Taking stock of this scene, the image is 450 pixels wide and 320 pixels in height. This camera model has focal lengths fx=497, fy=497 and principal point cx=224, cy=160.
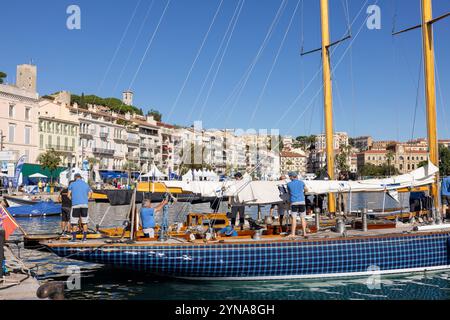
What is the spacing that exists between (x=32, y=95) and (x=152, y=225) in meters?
64.9

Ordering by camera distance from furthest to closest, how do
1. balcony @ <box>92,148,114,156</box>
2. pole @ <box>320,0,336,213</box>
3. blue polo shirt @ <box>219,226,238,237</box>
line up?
1. balcony @ <box>92,148,114,156</box>
2. pole @ <box>320,0,336,213</box>
3. blue polo shirt @ <box>219,226,238,237</box>

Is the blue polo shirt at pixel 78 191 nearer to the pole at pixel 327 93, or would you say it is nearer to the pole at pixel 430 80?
the pole at pixel 327 93

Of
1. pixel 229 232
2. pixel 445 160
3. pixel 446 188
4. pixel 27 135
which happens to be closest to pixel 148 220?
pixel 229 232

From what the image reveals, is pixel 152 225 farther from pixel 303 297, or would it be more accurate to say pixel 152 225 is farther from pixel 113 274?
pixel 303 297

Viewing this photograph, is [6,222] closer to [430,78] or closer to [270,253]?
[270,253]

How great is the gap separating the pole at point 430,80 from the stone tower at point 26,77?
72.4 metres

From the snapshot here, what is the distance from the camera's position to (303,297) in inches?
483

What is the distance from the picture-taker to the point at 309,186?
51.5 ft

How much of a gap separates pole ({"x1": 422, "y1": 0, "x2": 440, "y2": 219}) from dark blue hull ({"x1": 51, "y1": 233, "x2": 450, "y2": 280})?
348 cm

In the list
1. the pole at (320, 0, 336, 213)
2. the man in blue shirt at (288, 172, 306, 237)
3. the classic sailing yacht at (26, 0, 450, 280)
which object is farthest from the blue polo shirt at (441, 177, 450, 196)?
the man in blue shirt at (288, 172, 306, 237)

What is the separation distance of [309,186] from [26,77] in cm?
7418

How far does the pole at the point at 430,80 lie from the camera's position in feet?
54.1

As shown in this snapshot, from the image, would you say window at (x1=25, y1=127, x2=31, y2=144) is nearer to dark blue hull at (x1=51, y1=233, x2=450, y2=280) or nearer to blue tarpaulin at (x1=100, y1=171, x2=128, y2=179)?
blue tarpaulin at (x1=100, y1=171, x2=128, y2=179)

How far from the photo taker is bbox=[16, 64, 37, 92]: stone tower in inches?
3127
